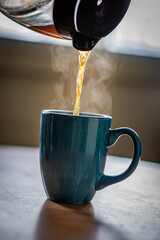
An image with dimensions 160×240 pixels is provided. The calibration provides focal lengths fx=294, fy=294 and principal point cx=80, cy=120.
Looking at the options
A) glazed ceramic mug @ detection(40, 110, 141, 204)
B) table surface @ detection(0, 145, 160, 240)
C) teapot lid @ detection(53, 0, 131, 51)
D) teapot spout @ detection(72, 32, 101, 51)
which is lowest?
table surface @ detection(0, 145, 160, 240)

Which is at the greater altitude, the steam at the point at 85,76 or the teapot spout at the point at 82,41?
the teapot spout at the point at 82,41

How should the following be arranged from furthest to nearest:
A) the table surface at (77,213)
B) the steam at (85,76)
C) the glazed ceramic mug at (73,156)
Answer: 1. the steam at (85,76)
2. the glazed ceramic mug at (73,156)
3. the table surface at (77,213)

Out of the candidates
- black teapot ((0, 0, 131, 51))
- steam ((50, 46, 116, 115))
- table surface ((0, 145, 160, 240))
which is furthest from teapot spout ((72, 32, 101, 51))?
steam ((50, 46, 116, 115))

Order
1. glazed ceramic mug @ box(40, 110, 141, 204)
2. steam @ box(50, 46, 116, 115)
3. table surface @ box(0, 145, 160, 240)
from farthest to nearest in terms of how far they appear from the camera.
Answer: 1. steam @ box(50, 46, 116, 115)
2. glazed ceramic mug @ box(40, 110, 141, 204)
3. table surface @ box(0, 145, 160, 240)

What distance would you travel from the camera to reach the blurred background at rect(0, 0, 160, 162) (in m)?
1.24

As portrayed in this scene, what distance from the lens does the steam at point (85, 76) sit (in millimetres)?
1238

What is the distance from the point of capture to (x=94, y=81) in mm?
1258

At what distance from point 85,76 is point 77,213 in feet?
2.84

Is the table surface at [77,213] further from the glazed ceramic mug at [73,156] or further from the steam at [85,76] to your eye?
the steam at [85,76]

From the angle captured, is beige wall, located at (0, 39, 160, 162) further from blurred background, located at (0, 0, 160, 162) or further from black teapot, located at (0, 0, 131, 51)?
black teapot, located at (0, 0, 131, 51)

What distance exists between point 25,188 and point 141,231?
239 millimetres

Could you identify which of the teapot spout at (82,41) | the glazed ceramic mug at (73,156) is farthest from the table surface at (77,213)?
the teapot spout at (82,41)

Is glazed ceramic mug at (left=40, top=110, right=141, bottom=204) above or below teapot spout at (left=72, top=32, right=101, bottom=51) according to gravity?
below

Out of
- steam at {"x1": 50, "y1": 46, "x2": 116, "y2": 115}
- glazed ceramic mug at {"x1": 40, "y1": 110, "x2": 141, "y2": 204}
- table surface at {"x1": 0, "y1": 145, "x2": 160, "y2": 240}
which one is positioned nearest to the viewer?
table surface at {"x1": 0, "y1": 145, "x2": 160, "y2": 240}
